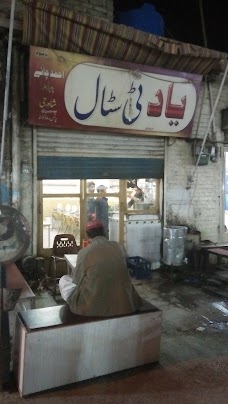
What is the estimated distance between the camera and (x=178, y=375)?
3881mm

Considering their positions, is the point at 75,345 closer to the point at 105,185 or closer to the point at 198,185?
the point at 105,185

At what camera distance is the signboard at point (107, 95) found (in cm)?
664

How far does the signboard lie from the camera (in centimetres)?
664

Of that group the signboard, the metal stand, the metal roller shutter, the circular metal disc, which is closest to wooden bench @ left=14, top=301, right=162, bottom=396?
the metal stand

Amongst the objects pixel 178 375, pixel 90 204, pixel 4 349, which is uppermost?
pixel 90 204

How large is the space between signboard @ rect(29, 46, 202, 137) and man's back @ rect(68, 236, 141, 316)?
391 centimetres

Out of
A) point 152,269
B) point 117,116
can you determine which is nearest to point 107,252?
point 117,116

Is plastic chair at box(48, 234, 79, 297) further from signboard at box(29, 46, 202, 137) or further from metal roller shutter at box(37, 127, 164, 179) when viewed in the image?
signboard at box(29, 46, 202, 137)

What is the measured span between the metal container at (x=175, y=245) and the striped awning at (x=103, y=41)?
369 cm

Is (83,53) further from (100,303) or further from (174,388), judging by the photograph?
(174,388)

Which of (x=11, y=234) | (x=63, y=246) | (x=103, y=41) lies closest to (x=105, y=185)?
(x=63, y=246)

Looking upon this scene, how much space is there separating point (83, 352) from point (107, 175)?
16.0 ft

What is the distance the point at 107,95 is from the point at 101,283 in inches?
183

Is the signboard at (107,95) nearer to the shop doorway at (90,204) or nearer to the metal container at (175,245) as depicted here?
the shop doorway at (90,204)
